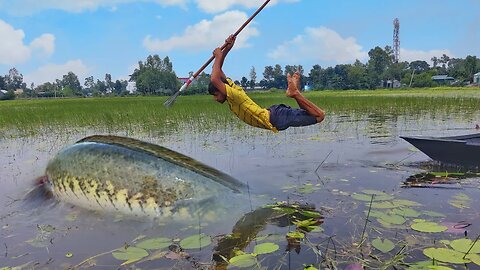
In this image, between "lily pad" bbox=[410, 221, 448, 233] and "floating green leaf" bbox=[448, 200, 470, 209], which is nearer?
"lily pad" bbox=[410, 221, 448, 233]

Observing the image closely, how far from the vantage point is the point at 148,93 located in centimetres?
7056

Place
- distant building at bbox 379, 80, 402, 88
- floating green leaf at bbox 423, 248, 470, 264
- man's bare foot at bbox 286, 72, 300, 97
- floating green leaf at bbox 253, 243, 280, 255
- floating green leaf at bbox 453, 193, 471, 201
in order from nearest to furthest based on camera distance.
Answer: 1. floating green leaf at bbox 423, 248, 470, 264
2. floating green leaf at bbox 253, 243, 280, 255
3. floating green leaf at bbox 453, 193, 471, 201
4. man's bare foot at bbox 286, 72, 300, 97
5. distant building at bbox 379, 80, 402, 88

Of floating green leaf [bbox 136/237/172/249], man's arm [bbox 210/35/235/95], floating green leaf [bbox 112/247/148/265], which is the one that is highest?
man's arm [bbox 210/35/235/95]

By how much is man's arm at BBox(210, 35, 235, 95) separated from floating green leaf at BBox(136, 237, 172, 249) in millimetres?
2022

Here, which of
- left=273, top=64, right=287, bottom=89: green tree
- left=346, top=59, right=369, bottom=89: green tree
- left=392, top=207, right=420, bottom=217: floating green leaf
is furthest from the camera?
left=273, top=64, right=287, bottom=89: green tree

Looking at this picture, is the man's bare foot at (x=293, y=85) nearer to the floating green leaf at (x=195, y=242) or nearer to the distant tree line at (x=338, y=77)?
the floating green leaf at (x=195, y=242)

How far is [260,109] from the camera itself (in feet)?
16.4

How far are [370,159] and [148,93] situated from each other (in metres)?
66.3

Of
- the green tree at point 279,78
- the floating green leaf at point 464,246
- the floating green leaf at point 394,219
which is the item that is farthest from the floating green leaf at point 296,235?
the green tree at point 279,78

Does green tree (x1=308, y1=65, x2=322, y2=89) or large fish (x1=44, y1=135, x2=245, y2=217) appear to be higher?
green tree (x1=308, y1=65, x2=322, y2=89)

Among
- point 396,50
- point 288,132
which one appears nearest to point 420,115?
point 288,132

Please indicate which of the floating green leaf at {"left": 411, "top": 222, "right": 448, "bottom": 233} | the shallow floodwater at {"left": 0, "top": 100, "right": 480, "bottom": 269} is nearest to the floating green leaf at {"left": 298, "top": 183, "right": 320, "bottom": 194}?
the shallow floodwater at {"left": 0, "top": 100, "right": 480, "bottom": 269}

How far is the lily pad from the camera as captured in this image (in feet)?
11.1

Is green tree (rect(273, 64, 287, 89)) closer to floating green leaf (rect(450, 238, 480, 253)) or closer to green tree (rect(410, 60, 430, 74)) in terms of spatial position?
green tree (rect(410, 60, 430, 74))
